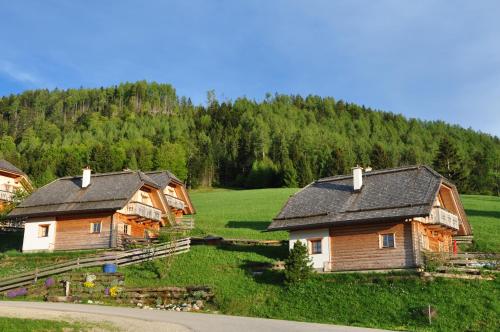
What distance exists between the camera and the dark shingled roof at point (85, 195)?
A: 41219 millimetres

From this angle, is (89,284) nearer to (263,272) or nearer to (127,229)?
(263,272)

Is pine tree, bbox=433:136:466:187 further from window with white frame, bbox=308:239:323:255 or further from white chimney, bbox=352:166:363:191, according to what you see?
window with white frame, bbox=308:239:323:255

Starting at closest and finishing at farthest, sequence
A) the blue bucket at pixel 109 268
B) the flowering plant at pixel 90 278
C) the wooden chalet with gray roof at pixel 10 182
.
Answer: the flowering plant at pixel 90 278, the blue bucket at pixel 109 268, the wooden chalet with gray roof at pixel 10 182

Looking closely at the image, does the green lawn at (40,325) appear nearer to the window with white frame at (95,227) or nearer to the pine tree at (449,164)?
the window with white frame at (95,227)

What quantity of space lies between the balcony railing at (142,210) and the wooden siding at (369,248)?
16031mm

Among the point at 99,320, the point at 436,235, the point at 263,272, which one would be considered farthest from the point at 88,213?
the point at 436,235

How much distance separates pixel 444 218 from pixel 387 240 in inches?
190

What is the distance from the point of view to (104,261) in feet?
112

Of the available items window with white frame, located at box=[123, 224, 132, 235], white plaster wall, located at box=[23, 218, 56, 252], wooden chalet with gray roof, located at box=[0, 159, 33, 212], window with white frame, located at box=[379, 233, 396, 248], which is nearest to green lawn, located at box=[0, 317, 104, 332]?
window with white frame, located at box=[379, 233, 396, 248]

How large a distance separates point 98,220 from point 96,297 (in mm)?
13494

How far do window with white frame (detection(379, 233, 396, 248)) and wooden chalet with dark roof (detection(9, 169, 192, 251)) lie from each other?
1839 cm

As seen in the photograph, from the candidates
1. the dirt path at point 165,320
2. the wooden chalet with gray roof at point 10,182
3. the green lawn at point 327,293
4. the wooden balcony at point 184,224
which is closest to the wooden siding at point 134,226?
the wooden balcony at point 184,224

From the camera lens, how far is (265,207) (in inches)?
2554

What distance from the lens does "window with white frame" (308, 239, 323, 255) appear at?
1335 inches
